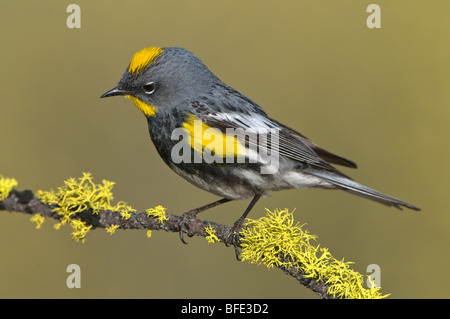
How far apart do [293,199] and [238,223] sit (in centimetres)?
260

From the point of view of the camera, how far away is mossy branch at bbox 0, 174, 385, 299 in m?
2.38

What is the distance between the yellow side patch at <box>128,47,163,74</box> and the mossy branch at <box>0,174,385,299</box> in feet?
3.80

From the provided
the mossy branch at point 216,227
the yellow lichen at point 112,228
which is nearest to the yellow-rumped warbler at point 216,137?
the mossy branch at point 216,227

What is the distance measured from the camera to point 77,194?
9.17ft

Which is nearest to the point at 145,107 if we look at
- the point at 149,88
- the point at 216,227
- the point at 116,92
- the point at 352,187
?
the point at 149,88

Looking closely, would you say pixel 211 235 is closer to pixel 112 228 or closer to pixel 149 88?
pixel 112 228

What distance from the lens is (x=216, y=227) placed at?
2869 millimetres

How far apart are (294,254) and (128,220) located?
972 millimetres

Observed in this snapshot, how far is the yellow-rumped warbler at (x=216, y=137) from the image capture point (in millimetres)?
3439

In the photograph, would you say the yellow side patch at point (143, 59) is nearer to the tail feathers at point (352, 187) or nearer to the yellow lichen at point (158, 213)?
the yellow lichen at point (158, 213)

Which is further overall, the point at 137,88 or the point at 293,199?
the point at 293,199

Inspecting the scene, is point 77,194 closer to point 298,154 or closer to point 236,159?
point 236,159

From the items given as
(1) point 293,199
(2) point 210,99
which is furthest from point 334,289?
(1) point 293,199

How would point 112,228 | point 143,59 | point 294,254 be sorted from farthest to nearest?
1. point 143,59
2. point 112,228
3. point 294,254
